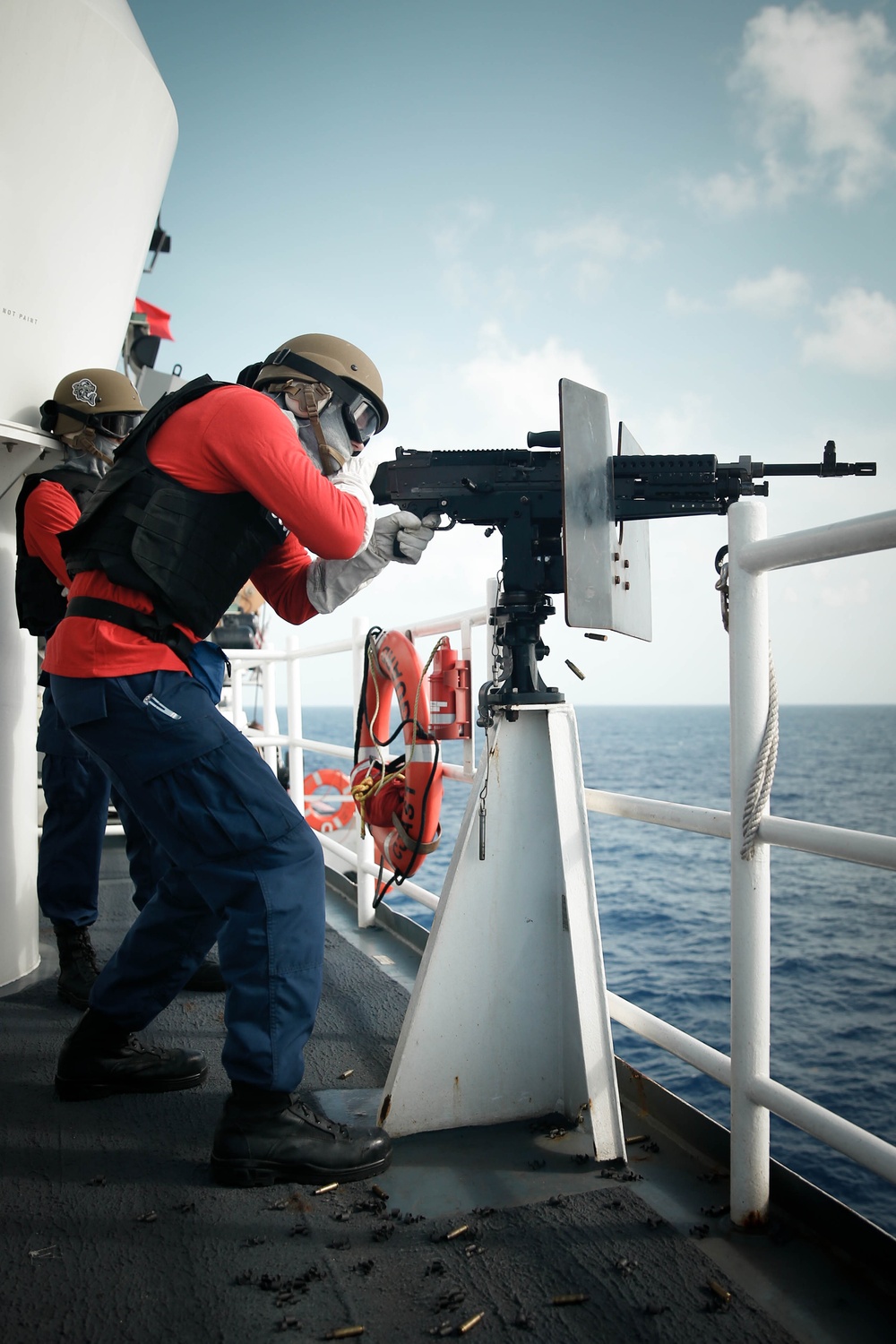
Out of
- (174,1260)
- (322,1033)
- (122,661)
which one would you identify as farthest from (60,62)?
(174,1260)

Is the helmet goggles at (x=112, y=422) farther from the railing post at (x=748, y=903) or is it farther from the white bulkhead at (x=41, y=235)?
the railing post at (x=748, y=903)

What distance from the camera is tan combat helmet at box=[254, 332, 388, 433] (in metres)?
2.01

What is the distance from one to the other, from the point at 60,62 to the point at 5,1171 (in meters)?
3.25

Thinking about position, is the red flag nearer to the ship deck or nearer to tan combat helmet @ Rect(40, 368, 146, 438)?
tan combat helmet @ Rect(40, 368, 146, 438)

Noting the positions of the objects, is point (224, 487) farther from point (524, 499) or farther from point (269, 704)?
point (269, 704)

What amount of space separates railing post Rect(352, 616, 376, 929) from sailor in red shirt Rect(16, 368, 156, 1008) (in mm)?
987

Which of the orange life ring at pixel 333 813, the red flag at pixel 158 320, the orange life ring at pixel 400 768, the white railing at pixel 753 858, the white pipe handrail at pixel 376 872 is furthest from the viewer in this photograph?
the red flag at pixel 158 320

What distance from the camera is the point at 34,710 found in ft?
10.3

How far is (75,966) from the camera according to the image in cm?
293

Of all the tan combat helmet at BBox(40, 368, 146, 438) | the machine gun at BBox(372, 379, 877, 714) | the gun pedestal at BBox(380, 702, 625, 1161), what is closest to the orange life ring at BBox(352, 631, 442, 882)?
the gun pedestal at BBox(380, 702, 625, 1161)

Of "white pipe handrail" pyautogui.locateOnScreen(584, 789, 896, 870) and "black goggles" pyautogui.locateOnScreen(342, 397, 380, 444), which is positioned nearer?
"white pipe handrail" pyautogui.locateOnScreen(584, 789, 896, 870)

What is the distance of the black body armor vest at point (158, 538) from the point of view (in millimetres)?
1834

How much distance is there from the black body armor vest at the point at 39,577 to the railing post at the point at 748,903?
210cm

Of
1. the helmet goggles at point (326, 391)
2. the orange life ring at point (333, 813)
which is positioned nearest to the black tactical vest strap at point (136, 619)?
the helmet goggles at point (326, 391)
